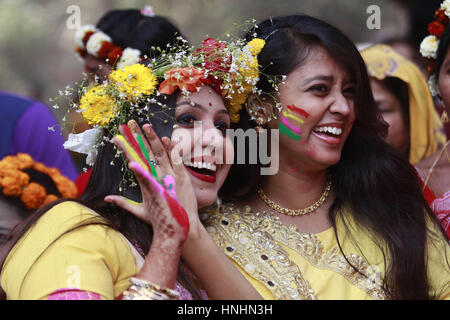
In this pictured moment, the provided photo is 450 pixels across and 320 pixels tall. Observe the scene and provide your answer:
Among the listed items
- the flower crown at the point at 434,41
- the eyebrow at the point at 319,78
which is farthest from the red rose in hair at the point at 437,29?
the eyebrow at the point at 319,78

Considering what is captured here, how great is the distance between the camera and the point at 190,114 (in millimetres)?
2857

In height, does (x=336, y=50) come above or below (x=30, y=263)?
above

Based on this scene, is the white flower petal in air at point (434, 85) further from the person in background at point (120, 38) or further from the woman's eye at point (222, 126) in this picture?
the person in background at point (120, 38)

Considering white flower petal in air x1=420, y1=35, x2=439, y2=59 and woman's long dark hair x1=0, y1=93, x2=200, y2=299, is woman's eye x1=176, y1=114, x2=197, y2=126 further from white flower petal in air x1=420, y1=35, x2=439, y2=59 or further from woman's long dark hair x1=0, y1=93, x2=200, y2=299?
white flower petal in air x1=420, y1=35, x2=439, y2=59

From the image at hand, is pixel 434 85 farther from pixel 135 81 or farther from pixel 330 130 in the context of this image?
pixel 135 81

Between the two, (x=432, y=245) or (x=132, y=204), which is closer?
(x=132, y=204)

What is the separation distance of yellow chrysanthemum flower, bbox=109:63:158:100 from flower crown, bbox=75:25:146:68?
132 cm

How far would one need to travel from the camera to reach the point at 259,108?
3.29 m

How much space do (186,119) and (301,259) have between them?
859 mm

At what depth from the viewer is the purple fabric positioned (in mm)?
4430

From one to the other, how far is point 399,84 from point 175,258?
9.43 feet

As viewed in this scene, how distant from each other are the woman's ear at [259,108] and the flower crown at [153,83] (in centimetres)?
20
